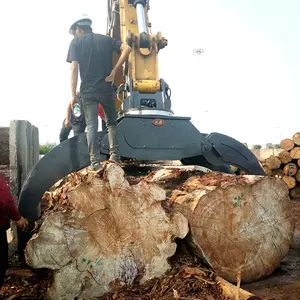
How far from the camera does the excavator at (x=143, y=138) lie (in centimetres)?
425

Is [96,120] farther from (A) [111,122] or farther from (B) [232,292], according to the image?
(B) [232,292]

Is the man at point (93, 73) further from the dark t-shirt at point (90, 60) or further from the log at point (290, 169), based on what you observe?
the log at point (290, 169)

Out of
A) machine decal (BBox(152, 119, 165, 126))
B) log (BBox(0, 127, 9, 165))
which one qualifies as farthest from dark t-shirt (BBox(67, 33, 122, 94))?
log (BBox(0, 127, 9, 165))

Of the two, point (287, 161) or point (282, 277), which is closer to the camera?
point (282, 277)

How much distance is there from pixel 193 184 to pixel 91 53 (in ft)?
6.35

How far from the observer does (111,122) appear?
177 inches

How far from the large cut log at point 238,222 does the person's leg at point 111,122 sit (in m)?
0.87

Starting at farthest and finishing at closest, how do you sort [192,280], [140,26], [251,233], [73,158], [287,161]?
[287,161]
[140,26]
[73,158]
[251,233]
[192,280]

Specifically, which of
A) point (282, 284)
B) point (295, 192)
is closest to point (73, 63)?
point (282, 284)

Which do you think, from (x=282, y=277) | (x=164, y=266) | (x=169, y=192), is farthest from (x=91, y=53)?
(x=282, y=277)

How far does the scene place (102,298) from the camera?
320cm

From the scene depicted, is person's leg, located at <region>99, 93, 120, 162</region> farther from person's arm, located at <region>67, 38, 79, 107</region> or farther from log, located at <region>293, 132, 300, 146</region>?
log, located at <region>293, 132, 300, 146</region>

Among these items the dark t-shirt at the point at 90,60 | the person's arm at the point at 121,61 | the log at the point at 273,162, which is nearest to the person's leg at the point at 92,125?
the dark t-shirt at the point at 90,60

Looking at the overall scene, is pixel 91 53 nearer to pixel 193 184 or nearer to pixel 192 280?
pixel 193 184
